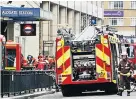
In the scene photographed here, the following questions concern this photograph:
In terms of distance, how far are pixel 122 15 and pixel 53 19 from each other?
5413cm

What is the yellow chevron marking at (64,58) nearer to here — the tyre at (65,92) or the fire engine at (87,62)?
the fire engine at (87,62)

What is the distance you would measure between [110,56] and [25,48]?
93.1 feet

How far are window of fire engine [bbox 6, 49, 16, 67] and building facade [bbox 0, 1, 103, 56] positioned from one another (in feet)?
14.5

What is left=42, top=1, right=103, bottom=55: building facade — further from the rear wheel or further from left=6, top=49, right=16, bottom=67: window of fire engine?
the rear wheel

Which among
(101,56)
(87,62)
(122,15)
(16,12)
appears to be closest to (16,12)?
(16,12)

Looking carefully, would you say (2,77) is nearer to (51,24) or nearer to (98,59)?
(98,59)

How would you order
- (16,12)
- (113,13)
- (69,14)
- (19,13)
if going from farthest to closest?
(113,13) < (69,14) < (19,13) < (16,12)

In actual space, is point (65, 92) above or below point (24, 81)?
below

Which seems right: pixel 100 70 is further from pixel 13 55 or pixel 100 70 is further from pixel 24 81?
pixel 13 55

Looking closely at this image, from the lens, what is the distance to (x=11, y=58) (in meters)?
36.1

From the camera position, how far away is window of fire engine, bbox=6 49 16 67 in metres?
35.3

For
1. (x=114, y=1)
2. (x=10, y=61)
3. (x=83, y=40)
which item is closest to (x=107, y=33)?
(x=83, y=40)

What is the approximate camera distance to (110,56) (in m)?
23.4

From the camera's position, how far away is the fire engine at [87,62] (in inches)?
924
